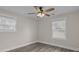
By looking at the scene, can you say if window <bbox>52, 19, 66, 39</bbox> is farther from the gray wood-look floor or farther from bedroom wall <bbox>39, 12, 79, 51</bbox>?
the gray wood-look floor

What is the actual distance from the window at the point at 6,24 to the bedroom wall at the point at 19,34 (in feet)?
0.19

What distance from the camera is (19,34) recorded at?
45.9 inches

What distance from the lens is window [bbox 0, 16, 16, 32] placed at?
106 centimetres

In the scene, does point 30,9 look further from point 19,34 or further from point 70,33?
point 70,33

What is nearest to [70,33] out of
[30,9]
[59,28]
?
[59,28]

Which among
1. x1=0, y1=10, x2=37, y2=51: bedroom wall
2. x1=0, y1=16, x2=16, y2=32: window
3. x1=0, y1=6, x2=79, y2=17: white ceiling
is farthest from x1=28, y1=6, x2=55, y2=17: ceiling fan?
x1=0, y1=16, x2=16, y2=32: window

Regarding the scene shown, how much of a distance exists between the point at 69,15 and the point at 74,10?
102mm

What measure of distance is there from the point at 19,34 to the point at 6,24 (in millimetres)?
247

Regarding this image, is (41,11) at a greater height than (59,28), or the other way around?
(41,11)

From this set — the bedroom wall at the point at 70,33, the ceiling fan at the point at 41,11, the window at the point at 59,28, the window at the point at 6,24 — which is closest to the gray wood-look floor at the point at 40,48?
the bedroom wall at the point at 70,33

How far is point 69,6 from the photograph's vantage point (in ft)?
3.61

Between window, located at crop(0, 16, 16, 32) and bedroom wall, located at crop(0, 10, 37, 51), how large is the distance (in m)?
0.06
